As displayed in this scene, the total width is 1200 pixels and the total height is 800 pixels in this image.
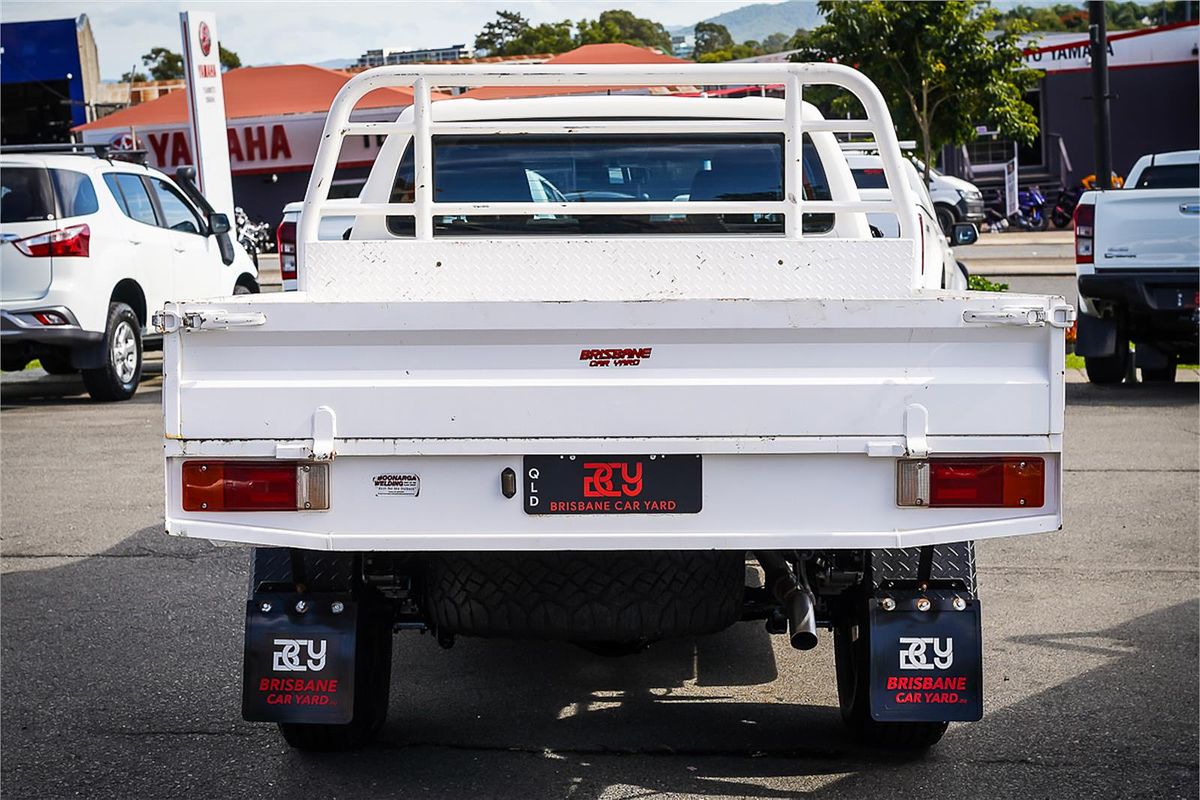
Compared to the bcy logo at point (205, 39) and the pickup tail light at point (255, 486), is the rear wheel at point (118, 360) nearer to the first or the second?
the bcy logo at point (205, 39)

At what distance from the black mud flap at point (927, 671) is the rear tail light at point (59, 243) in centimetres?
908

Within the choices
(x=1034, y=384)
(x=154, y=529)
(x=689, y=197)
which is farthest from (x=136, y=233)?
(x=1034, y=384)

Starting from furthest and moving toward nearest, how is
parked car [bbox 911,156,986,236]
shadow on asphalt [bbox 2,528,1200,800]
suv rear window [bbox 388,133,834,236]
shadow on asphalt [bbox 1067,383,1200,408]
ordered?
1. parked car [bbox 911,156,986,236]
2. shadow on asphalt [bbox 1067,383,1200,408]
3. suv rear window [bbox 388,133,834,236]
4. shadow on asphalt [bbox 2,528,1200,800]

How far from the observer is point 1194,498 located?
8516mm

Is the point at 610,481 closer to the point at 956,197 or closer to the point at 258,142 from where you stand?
the point at 956,197

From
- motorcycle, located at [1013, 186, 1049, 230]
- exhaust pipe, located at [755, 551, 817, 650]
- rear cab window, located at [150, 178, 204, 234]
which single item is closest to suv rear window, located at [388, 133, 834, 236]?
exhaust pipe, located at [755, 551, 817, 650]

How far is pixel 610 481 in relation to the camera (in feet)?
13.3

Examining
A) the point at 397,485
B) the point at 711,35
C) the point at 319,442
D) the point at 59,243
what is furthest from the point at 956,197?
the point at 711,35

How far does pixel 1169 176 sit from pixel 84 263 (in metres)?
9.16

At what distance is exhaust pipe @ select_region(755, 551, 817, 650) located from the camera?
4129 millimetres

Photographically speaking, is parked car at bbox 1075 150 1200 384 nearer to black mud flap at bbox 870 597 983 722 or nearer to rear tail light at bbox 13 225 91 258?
rear tail light at bbox 13 225 91 258

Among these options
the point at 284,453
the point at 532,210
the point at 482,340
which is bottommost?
the point at 284,453

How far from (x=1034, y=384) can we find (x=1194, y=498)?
506 cm

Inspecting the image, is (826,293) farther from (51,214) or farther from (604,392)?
(51,214)
